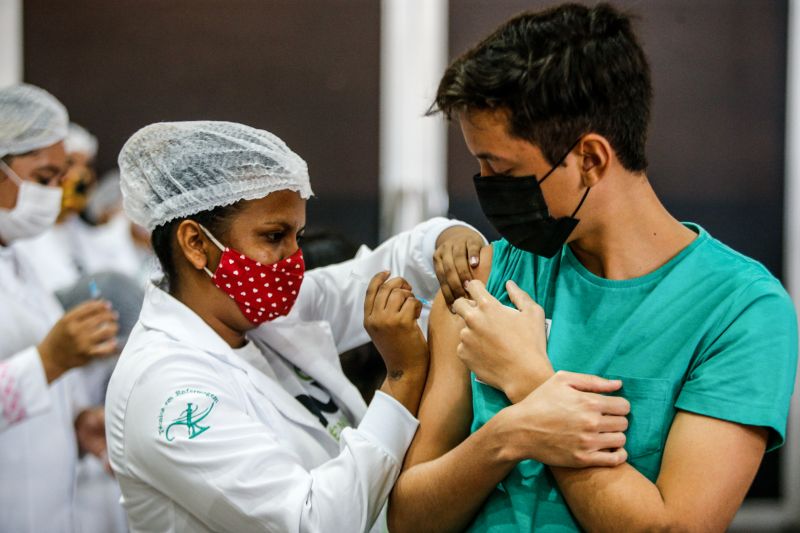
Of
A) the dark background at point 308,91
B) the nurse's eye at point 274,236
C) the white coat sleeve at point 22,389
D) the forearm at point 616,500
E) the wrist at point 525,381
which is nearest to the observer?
the forearm at point 616,500

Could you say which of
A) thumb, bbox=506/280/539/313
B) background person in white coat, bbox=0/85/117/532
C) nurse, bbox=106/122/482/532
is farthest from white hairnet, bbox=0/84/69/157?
thumb, bbox=506/280/539/313

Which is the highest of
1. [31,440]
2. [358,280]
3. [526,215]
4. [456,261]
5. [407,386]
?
[526,215]

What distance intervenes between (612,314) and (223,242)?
0.75m

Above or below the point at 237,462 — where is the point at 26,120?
above

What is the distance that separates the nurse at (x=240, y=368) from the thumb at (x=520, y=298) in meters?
0.24

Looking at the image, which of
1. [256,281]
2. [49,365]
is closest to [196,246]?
[256,281]

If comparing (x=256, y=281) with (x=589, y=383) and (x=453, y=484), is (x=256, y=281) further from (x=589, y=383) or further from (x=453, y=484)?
(x=589, y=383)

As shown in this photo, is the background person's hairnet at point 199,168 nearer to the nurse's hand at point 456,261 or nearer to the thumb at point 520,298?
the nurse's hand at point 456,261

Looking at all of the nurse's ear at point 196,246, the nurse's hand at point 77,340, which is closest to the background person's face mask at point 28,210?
the nurse's hand at point 77,340

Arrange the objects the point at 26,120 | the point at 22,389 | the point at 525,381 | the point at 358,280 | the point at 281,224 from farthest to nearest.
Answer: the point at 26,120, the point at 22,389, the point at 358,280, the point at 281,224, the point at 525,381

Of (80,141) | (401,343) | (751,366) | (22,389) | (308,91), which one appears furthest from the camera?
(308,91)

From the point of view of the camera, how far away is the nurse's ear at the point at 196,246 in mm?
1604

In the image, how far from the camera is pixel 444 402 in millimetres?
1470

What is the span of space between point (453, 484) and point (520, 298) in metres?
0.31
